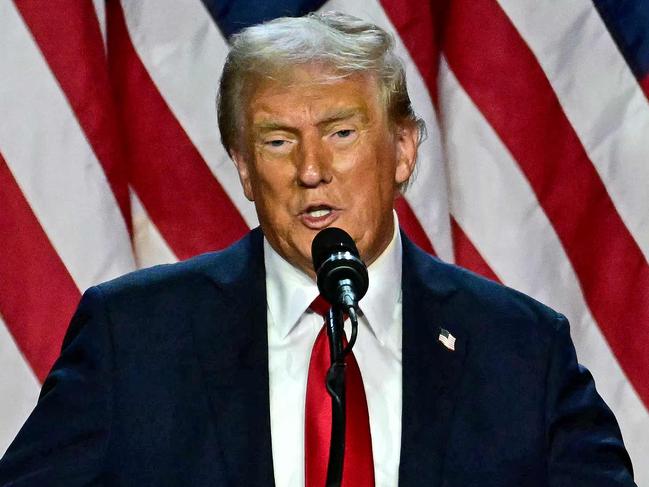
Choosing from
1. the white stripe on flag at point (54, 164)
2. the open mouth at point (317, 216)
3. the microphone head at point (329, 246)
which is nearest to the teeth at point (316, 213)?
the open mouth at point (317, 216)

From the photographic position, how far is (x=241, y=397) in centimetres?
186

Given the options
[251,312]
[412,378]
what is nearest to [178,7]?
[251,312]

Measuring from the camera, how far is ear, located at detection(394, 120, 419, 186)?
2078 mm

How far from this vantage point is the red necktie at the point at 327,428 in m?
1.80

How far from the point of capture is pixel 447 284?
82.0 inches

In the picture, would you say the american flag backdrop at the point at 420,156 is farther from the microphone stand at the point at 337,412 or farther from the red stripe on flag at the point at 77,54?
the microphone stand at the point at 337,412

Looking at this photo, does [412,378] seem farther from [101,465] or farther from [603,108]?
[603,108]

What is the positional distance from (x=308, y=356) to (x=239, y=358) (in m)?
0.10

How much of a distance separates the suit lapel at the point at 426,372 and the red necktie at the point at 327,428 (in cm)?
6

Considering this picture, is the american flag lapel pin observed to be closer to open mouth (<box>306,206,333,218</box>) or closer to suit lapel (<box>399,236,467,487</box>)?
suit lapel (<box>399,236,467,487</box>)

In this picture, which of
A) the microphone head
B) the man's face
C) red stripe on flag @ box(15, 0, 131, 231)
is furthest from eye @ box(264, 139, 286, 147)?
red stripe on flag @ box(15, 0, 131, 231)

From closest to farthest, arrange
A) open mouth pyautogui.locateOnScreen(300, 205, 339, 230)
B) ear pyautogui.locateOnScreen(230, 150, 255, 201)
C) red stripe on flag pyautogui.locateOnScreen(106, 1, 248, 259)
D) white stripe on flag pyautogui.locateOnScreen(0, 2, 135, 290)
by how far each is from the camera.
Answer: open mouth pyautogui.locateOnScreen(300, 205, 339, 230) < ear pyautogui.locateOnScreen(230, 150, 255, 201) < white stripe on flag pyautogui.locateOnScreen(0, 2, 135, 290) < red stripe on flag pyautogui.locateOnScreen(106, 1, 248, 259)

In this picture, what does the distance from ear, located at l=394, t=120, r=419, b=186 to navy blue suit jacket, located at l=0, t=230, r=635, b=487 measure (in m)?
0.17

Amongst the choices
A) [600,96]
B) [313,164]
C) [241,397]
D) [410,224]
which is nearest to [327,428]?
[241,397]
